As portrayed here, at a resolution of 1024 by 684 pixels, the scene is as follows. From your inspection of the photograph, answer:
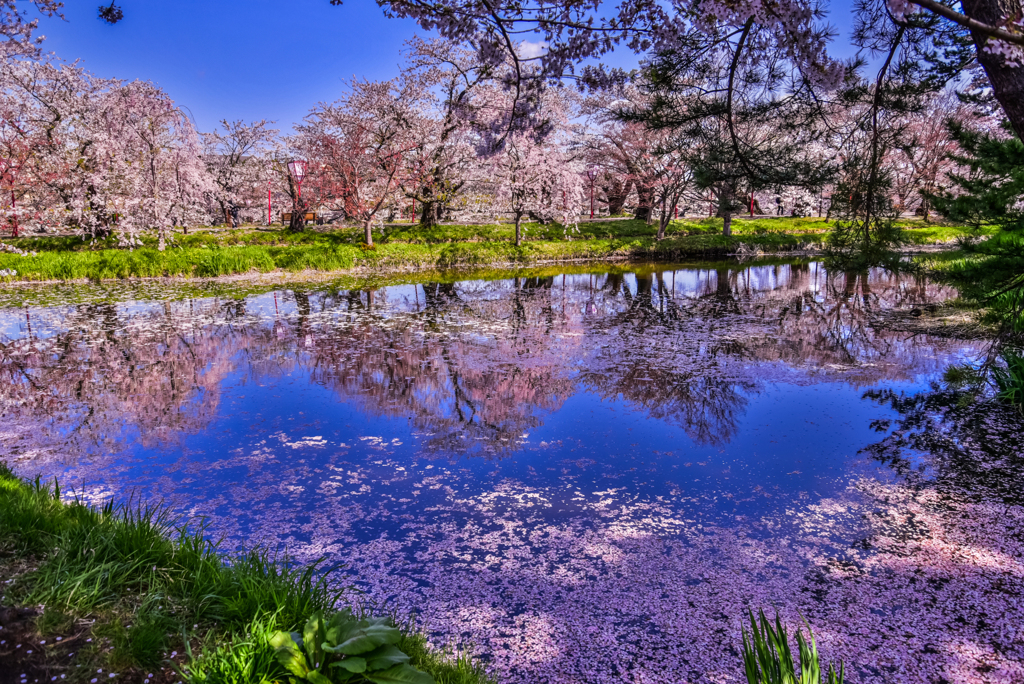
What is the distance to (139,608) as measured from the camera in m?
2.10

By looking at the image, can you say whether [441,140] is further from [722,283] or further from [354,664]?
[354,664]

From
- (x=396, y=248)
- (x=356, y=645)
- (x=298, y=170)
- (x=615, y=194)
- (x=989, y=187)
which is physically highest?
(x=298, y=170)

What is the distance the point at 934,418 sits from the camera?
465 centimetres

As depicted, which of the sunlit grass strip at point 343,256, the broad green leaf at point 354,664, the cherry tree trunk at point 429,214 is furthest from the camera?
the cherry tree trunk at point 429,214

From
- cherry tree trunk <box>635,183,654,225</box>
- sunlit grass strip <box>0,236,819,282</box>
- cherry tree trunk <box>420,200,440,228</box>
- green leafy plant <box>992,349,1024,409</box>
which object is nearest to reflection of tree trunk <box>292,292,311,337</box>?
sunlit grass strip <box>0,236,819,282</box>

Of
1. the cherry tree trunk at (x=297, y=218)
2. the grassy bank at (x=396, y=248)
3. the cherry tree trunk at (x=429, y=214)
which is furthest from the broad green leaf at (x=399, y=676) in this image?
the cherry tree trunk at (x=297, y=218)

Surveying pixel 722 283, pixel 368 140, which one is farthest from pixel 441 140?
pixel 722 283

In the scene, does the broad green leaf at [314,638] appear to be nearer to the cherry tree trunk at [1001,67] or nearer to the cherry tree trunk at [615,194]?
the cherry tree trunk at [1001,67]

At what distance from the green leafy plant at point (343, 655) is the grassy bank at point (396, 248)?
14198 millimetres

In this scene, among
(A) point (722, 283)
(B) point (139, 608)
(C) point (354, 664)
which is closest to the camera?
(C) point (354, 664)

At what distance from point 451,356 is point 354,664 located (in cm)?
521

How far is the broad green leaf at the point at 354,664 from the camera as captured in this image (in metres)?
1.64

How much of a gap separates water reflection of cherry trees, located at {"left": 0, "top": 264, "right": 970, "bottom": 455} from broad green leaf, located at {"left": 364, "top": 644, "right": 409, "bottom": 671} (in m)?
2.36

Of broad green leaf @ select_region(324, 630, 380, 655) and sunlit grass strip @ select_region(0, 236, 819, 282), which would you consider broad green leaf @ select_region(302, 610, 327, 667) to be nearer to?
broad green leaf @ select_region(324, 630, 380, 655)
